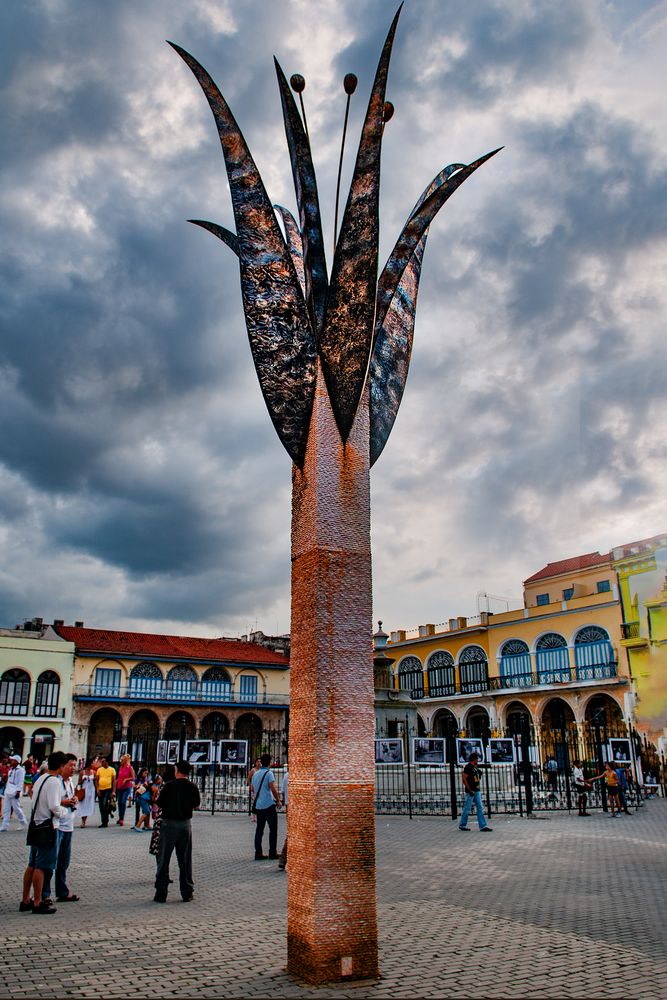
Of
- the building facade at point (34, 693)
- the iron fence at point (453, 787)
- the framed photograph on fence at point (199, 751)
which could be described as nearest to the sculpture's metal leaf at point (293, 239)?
the iron fence at point (453, 787)

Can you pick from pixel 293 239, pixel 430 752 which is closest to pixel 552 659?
pixel 430 752

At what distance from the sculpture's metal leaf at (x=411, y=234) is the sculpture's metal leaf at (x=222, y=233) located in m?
1.30

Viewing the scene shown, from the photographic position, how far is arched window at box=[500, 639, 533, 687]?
36.2 meters

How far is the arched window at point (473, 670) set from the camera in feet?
126

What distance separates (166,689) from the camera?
41875 mm

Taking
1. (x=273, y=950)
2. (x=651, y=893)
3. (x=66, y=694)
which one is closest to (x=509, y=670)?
(x=66, y=694)

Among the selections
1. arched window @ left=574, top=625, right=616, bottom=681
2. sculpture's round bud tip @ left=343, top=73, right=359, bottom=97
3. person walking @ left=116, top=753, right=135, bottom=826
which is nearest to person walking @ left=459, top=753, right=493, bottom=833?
person walking @ left=116, top=753, right=135, bottom=826

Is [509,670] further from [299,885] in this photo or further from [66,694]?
[299,885]

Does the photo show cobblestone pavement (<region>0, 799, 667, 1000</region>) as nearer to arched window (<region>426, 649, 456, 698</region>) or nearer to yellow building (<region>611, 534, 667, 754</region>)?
yellow building (<region>611, 534, 667, 754</region>)

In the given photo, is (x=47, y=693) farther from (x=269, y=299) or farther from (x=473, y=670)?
(x=269, y=299)

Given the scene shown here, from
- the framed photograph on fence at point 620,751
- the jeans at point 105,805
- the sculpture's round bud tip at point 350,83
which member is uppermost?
the sculpture's round bud tip at point 350,83

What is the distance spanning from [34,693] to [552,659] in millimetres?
24333

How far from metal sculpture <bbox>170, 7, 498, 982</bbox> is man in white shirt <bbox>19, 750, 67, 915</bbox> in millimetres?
2972

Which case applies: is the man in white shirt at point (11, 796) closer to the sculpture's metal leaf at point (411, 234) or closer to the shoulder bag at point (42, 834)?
the shoulder bag at point (42, 834)
